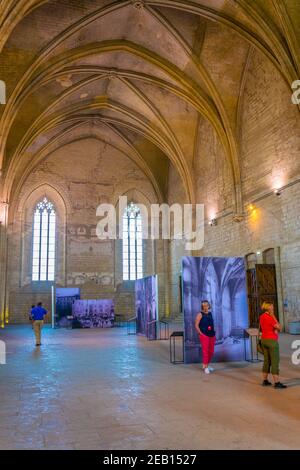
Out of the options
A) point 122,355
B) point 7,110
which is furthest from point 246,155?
point 122,355

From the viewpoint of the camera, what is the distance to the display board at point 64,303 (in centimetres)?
2084

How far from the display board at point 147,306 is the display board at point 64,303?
17.6 feet

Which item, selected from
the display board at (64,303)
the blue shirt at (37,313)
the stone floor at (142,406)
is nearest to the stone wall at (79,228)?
the display board at (64,303)

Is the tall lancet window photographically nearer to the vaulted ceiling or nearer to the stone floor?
the vaulted ceiling

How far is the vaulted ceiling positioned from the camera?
14320mm

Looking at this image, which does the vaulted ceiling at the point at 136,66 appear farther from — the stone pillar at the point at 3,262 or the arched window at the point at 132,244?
the arched window at the point at 132,244

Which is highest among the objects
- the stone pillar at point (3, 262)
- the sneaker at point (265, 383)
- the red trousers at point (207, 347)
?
the stone pillar at point (3, 262)

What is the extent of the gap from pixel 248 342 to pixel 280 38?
10.2 m

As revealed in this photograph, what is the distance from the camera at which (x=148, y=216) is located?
27.8 metres

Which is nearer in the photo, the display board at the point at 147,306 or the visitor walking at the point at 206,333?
the visitor walking at the point at 206,333

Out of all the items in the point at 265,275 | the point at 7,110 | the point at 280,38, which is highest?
the point at 280,38

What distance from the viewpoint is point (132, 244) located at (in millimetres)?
27156

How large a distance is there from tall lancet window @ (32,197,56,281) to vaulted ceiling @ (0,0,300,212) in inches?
105

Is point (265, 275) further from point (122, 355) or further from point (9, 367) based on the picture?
point (9, 367)
